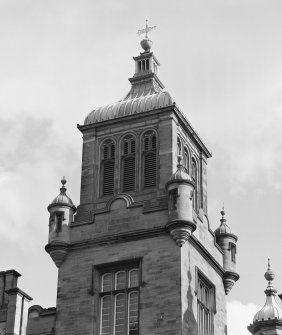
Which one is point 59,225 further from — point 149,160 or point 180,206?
point 180,206

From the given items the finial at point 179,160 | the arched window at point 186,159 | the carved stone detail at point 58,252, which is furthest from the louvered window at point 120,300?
the arched window at point 186,159

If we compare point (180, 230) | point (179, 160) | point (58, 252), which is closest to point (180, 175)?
point (179, 160)

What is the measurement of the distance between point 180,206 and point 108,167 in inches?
199

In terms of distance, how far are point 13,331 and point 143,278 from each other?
211 inches

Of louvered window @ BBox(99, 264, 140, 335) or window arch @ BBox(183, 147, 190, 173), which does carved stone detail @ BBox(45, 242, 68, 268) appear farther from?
window arch @ BBox(183, 147, 190, 173)

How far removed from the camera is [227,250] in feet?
152

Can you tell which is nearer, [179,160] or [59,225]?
[59,225]

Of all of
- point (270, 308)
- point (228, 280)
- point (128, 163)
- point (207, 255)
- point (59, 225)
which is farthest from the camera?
point (128, 163)

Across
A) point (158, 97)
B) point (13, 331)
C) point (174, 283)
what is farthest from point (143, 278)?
point (158, 97)

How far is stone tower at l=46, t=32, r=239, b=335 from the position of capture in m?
41.2

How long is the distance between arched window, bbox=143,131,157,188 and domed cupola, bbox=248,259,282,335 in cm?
694

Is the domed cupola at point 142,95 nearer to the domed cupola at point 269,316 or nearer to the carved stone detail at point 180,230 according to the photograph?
the carved stone detail at point 180,230

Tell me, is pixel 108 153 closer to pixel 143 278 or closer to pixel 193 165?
pixel 193 165

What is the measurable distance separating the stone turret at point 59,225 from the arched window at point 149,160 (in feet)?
10.9
